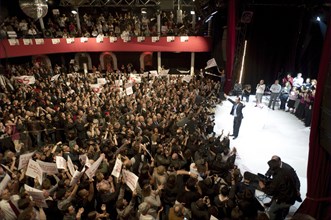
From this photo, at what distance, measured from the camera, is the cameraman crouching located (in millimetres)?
5270

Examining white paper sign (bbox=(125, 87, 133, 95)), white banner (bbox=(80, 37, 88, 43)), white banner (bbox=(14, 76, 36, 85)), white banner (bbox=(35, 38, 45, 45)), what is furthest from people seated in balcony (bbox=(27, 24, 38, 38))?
white paper sign (bbox=(125, 87, 133, 95))

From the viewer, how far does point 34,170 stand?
545 cm

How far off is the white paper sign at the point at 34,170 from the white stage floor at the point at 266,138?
17.7ft

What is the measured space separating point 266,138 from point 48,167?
754 cm

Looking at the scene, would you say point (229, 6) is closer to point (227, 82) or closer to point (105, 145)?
point (227, 82)

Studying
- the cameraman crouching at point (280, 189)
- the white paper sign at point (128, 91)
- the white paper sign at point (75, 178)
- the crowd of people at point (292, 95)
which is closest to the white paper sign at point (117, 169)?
the white paper sign at point (75, 178)

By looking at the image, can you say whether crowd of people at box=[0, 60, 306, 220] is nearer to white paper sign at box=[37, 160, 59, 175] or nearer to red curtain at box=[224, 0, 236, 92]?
white paper sign at box=[37, 160, 59, 175]

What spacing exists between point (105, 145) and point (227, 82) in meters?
9.73

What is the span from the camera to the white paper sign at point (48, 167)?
5.61 m

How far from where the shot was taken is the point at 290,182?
5.29 meters

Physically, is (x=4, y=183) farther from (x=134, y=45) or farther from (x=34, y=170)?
(x=134, y=45)

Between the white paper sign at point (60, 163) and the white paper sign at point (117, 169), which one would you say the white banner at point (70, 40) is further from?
the white paper sign at point (117, 169)

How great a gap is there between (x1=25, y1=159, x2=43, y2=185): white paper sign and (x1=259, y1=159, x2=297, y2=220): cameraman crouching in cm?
455

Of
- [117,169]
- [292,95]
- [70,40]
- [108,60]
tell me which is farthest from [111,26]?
[117,169]
